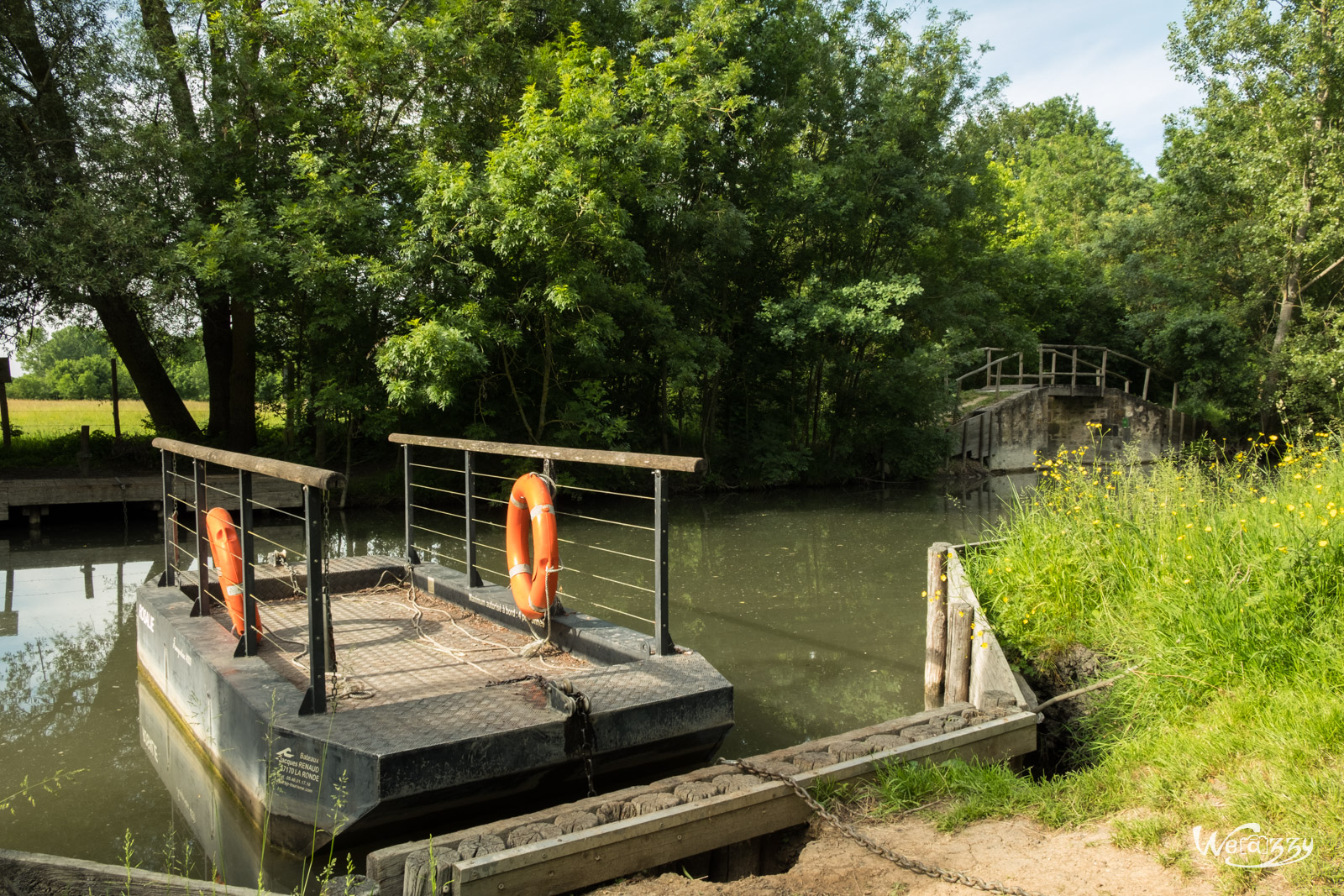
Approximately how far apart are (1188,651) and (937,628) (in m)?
1.44

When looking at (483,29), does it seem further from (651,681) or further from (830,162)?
(651,681)

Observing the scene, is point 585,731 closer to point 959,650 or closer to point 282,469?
point 282,469

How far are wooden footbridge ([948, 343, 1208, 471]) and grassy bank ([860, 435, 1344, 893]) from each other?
62.0 ft

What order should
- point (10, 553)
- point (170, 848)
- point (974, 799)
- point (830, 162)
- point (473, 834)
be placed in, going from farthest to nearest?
point (830, 162) → point (10, 553) → point (170, 848) → point (974, 799) → point (473, 834)

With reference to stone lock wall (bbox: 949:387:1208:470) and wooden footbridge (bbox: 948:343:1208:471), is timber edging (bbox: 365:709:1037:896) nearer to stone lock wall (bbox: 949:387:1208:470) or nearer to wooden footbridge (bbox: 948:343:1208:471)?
wooden footbridge (bbox: 948:343:1208:471)

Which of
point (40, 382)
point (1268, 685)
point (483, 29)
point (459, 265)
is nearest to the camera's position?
point (1268, 685)

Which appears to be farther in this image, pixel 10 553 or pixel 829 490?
pixel 829 490

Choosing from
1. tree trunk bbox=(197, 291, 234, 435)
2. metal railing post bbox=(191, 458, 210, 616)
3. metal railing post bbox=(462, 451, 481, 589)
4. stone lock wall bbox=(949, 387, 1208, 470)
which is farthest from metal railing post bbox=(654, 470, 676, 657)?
stone lock wall bbox=(949, 387, 1208, 470)

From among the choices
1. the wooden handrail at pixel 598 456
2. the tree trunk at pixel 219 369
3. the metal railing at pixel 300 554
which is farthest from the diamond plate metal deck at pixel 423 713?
the tree trunk at pixel 219 369

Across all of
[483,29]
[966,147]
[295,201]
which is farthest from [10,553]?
[966,147]

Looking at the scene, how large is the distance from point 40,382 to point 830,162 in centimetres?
3272

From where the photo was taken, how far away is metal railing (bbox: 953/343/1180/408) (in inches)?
1035

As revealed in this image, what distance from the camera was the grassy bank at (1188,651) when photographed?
3082mm

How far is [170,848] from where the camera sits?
4047 mm
